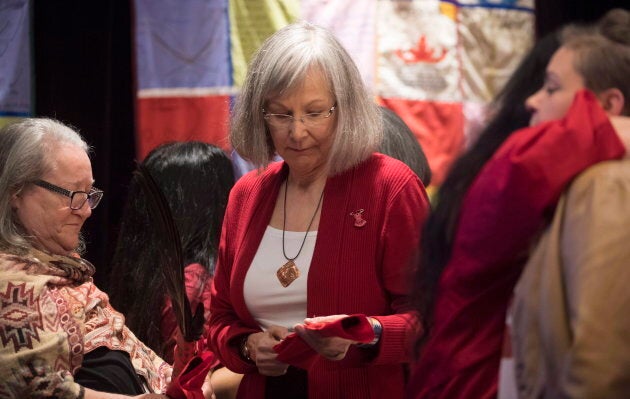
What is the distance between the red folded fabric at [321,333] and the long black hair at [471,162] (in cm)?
25

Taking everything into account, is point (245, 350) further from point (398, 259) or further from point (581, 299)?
point (581, 299)

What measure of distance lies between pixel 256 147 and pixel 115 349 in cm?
65

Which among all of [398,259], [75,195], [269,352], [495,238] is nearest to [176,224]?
[75,195]

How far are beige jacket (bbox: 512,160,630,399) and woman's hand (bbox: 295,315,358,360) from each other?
606 millimetres

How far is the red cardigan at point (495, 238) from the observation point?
4.57 ft

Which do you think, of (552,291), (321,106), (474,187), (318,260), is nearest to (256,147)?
(321,106)

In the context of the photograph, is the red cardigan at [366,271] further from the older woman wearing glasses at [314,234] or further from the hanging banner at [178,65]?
the hanging banner at [178,65]

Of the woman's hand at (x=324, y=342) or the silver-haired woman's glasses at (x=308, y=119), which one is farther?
the silver-haired woman's glasses at (x=308, y=119)

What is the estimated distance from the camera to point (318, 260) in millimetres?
2164

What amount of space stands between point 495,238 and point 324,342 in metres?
0.64

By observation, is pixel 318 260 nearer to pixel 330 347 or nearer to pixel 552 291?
pixel 330 347

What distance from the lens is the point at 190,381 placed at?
2.21 meters

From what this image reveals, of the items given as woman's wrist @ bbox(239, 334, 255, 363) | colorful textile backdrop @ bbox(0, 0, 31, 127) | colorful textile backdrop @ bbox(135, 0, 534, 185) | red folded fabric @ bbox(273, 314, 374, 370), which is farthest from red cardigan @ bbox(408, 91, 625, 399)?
colorful textile backdrop @ bbox(0, 0, 31, 127)

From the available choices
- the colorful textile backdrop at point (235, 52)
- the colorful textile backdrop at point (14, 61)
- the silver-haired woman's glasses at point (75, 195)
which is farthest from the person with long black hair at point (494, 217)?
the colorful textile backdrop at point (14, 61)
